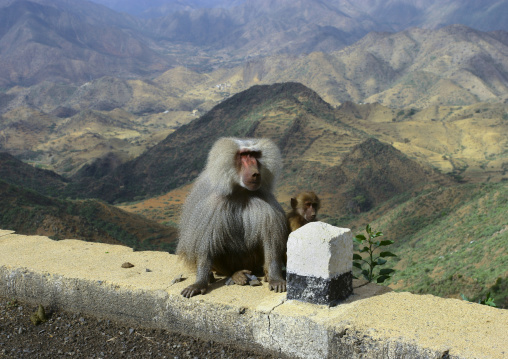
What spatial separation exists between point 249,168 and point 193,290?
135 centimetres

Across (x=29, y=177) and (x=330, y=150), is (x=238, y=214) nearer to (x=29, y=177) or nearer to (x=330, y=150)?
(x=330, y=150)

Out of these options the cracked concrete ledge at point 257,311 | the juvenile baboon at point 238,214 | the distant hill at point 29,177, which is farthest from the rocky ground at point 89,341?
the distant hill at point 29,177

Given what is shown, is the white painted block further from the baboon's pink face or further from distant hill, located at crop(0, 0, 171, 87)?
distant hill, located at crop(0, 0, 171, 87)

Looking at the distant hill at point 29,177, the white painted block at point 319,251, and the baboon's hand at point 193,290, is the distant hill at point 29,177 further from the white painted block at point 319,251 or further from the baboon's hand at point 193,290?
the white painted block at point 319,251

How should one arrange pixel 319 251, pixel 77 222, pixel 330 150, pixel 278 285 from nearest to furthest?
pixel 319 251 < pixel 278 285 < pixel 77 222 < pixel 330 150

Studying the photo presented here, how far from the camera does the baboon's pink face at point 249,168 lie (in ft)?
15.3

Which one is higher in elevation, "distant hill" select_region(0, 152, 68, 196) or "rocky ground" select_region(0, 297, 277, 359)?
"rocky ground" select_region(0, 297, 277, 359)

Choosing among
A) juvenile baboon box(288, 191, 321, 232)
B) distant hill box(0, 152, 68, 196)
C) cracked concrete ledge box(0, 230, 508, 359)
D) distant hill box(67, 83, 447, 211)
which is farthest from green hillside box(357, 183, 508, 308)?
distant hill box(0, 152, 68, 196)

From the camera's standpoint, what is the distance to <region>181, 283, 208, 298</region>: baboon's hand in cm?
463

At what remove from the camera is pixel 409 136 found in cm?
4903

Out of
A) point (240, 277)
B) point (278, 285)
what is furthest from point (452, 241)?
point (278, 285)

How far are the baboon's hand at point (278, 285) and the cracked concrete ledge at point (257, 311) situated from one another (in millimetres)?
77

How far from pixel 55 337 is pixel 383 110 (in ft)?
200

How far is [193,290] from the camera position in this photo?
466cm
